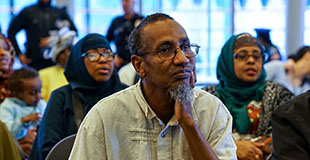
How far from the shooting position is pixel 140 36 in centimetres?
225

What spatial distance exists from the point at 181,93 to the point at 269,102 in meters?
1.48

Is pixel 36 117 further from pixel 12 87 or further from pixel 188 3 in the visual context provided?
pixel 188 3

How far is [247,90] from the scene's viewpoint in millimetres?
3574

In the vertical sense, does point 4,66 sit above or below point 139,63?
below

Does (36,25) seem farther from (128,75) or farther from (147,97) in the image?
(147,97)

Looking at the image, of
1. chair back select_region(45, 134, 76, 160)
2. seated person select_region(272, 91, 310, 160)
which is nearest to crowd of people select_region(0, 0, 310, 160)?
seated person select_region(272, 91, 310, 160)

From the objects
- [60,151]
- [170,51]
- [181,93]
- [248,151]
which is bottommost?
[248,151]

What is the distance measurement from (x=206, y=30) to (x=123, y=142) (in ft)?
16.1

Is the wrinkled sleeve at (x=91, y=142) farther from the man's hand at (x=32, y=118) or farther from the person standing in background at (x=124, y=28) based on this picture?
the person standing in background at (x=124, y=28)

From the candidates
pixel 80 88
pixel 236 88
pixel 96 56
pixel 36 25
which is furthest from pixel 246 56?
pixel 36 25

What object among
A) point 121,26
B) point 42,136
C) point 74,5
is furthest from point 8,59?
point 74,5

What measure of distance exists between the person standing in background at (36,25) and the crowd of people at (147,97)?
1 cm

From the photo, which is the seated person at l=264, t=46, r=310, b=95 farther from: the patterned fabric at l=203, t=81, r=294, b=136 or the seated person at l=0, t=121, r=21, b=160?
the seated person at l=0, t=121, r=21, b=160

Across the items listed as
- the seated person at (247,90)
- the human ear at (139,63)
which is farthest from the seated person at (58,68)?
the human ear at (139,63)
